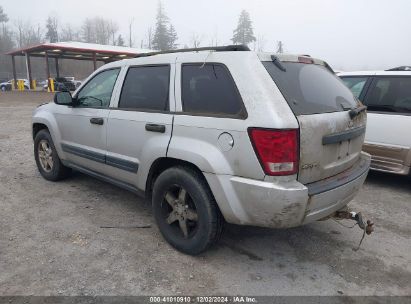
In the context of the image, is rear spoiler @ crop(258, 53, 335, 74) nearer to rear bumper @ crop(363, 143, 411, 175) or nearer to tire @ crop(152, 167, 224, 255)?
tire @ crop(152, 167, 224, 255)

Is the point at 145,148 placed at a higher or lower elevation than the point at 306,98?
lower

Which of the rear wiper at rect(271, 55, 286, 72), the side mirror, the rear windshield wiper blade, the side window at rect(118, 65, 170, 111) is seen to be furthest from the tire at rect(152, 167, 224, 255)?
the rear windshield wiper blade

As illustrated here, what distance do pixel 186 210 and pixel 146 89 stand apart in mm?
1297

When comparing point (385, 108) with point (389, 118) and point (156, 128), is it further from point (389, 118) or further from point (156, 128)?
point (156, 128)

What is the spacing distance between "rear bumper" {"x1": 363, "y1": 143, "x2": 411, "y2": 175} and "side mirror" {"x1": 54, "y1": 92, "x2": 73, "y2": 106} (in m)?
4.18

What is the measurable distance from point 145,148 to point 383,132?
3.53 metres

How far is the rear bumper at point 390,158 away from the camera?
188 inches

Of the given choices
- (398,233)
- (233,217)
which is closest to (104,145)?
(233,217)

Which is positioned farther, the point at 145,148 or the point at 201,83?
the point at 145,148

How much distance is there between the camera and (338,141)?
2.90 m

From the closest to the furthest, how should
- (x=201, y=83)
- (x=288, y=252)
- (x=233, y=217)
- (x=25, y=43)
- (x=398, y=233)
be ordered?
(x=233, y=217) → (x=201, y=83) → (x=288, y=252) → (x=398, y=233) → (x=25, y=43)

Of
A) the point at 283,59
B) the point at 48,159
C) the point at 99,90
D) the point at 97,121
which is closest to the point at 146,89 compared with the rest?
the point at 97,121

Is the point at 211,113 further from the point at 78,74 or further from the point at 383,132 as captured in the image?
the point at 78,74

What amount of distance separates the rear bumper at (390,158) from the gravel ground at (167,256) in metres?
0.62
